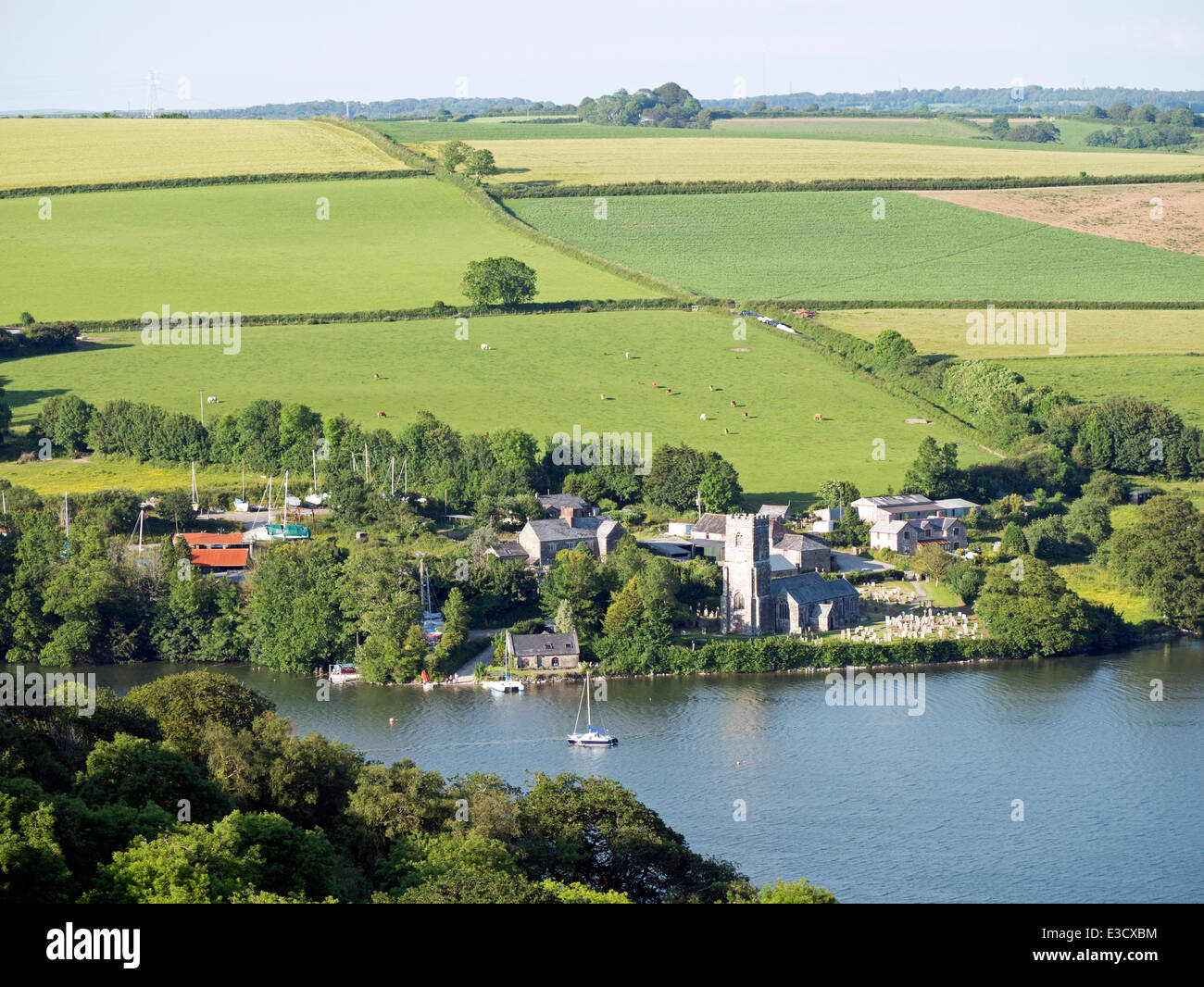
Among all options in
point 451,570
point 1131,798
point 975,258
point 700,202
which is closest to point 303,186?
point 700,202

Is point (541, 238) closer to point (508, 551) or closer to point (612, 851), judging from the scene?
point (508, 551)

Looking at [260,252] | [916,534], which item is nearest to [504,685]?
[916,534]

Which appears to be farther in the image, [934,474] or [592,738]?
[934,474]

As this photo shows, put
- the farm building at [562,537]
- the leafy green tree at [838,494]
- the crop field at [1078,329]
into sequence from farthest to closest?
the crop field at [1078,329]
the leafy green tree at [838,494]
the farm building at [562,537]

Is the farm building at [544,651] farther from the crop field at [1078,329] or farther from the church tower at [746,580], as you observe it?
the crop field at [1078,329]

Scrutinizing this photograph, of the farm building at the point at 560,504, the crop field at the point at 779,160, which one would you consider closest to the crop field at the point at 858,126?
the crop field at the point at 779,160

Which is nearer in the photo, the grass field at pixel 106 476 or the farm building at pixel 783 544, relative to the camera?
the farm building at pixel 783 544

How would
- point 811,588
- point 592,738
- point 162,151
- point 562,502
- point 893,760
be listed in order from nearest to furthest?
point 893,760, point 592,738, point 811,588, point 562,502, point 162,151
